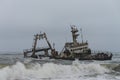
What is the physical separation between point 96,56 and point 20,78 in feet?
142

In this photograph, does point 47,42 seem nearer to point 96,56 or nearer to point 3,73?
point 96,56

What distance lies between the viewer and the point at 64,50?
212 ft

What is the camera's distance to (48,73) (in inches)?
899

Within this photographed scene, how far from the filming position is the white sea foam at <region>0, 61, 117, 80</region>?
789 inches

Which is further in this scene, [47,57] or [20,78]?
[47,57]

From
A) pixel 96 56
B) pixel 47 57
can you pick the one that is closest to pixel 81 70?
pixel 96 56

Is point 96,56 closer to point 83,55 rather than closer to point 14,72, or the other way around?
point 83,55

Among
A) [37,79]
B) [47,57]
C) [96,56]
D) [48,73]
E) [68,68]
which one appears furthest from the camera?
[47,57]

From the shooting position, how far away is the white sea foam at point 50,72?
2003 centimetres

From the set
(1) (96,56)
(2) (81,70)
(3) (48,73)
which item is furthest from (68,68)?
(1) (96,56)

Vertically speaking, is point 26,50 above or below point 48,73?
above

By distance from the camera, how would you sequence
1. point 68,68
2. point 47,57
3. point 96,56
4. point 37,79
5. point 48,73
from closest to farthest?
point 37,79
point 48,73
point 68,68
point 96,56
point 47,57

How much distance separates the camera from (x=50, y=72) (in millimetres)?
23203

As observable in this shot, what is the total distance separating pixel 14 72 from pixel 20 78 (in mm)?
977
